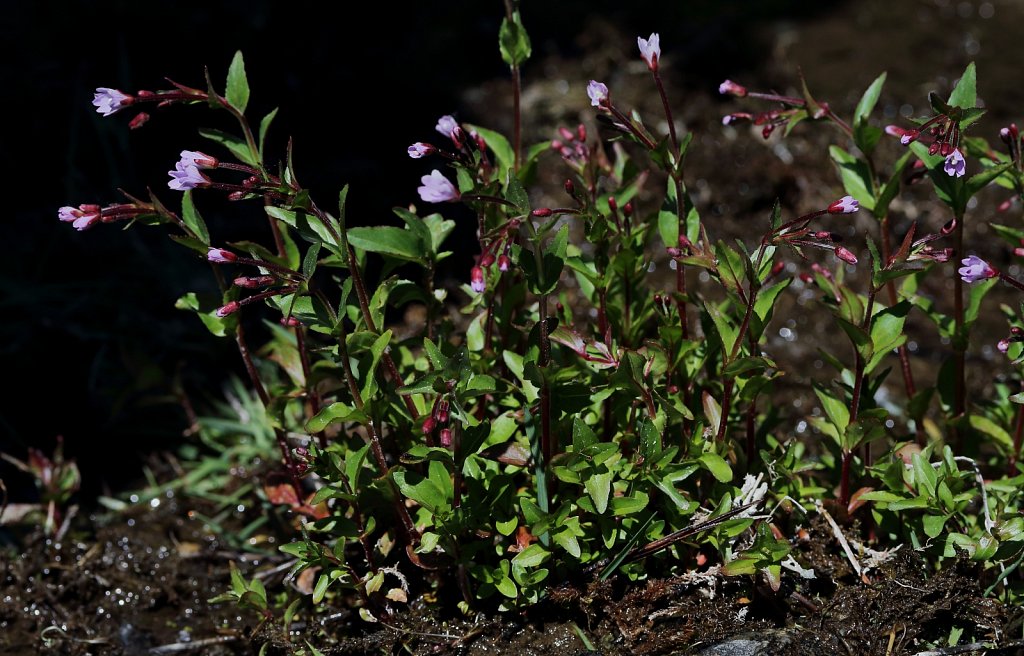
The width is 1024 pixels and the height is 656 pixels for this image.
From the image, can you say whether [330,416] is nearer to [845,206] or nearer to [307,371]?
[307,371]

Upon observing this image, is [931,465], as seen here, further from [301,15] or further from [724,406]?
[301,15]

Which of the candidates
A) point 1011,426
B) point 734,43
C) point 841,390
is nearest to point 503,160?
point 841,390

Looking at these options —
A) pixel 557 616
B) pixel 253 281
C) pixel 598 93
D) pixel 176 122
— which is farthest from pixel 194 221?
pixel 176 122

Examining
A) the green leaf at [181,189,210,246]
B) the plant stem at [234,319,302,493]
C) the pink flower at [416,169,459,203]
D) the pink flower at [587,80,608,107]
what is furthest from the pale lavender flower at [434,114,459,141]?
the plant stem at [234,319,302,493]

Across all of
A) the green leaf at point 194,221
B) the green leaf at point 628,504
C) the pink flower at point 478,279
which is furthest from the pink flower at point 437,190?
the green leaf at point 628,504

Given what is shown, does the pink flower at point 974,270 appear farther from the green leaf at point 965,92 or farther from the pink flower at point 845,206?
the green leaf at point 965,92

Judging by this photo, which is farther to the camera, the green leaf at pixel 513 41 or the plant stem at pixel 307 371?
the plant stem at pixel 307 371

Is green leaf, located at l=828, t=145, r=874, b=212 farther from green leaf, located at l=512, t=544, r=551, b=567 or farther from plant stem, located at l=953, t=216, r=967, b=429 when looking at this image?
green leaf, located at l=512, t=544, r=551, b=567
